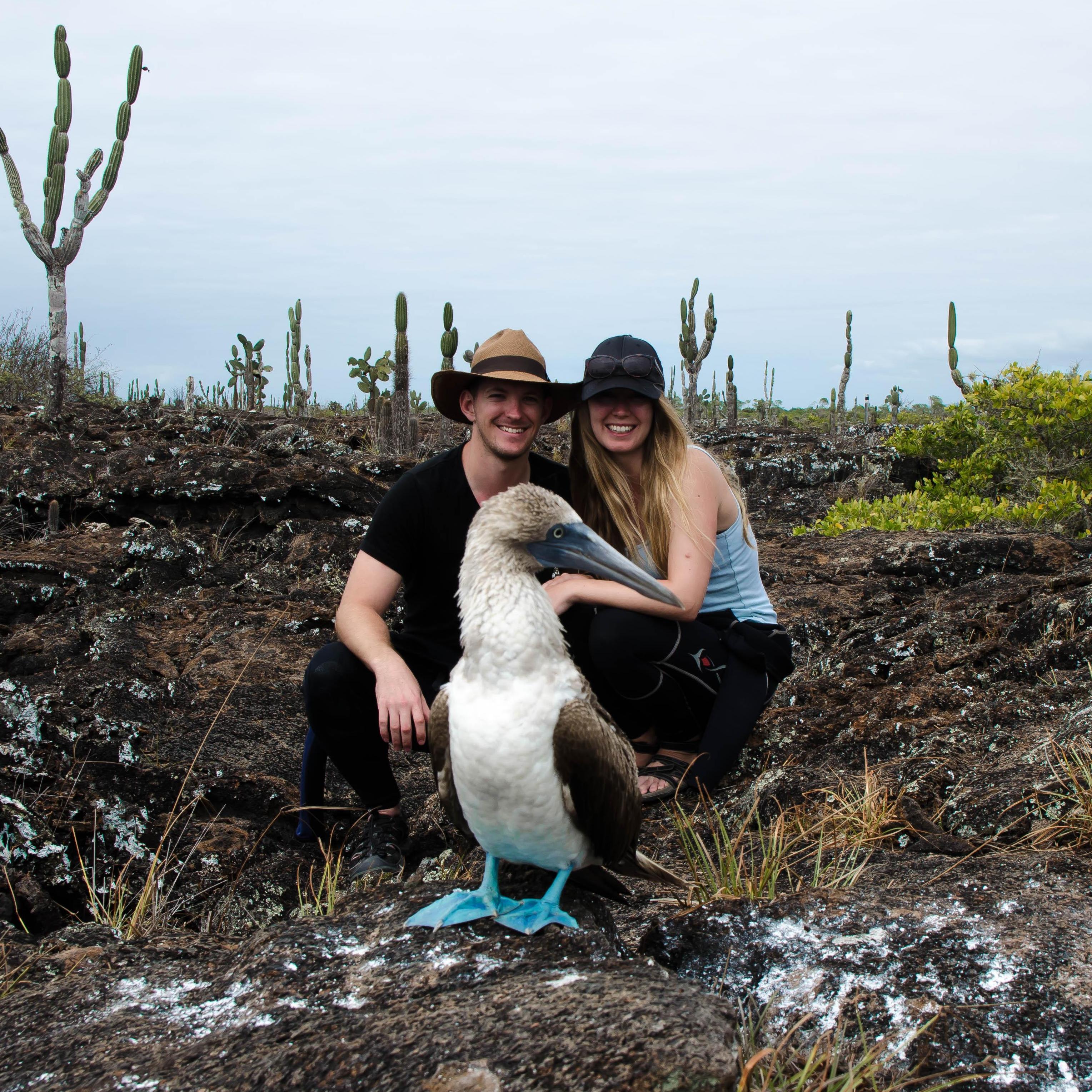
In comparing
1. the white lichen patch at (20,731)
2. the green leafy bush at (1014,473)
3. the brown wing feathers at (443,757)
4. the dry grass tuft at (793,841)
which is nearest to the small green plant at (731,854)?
the dry grass tuft at (793,841)

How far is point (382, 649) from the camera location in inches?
138

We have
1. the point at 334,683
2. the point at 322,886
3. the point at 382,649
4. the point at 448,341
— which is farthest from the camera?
the point at 448,341

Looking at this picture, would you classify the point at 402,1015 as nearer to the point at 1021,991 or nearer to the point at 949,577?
the point at 1021,991

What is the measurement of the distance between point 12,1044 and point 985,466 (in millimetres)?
10136

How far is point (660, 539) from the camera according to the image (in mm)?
3869

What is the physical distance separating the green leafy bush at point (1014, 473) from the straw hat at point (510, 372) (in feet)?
18.1

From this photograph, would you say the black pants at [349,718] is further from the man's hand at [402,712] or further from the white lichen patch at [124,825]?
the white lichen patch at [124,825]

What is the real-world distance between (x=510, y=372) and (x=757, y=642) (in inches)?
59.8

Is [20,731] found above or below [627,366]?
below

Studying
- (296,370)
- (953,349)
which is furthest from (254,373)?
(953,349)

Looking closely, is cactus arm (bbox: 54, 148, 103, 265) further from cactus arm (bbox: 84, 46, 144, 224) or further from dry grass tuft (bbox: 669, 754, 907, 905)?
dry grass tuft (bbox: 669, 754, 907, 905)

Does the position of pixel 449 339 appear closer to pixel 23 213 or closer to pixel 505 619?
pixel 23 213

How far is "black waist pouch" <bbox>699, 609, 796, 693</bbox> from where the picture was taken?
4.00m

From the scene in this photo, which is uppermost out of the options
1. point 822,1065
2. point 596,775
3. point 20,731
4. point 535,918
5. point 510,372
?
point 510,372
